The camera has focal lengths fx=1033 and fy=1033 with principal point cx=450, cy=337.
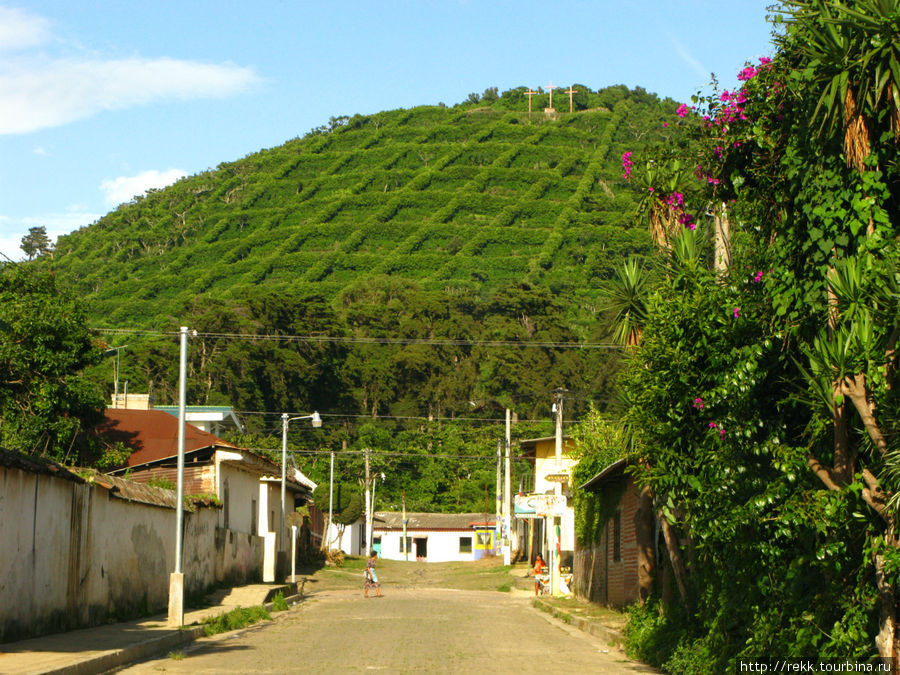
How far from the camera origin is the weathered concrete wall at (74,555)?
1436 cm

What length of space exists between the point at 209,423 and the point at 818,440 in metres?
38.2

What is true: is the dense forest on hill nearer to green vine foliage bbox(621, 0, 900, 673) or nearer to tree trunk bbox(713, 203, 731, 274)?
tree trunk bbox(713, 203, 731, 274)

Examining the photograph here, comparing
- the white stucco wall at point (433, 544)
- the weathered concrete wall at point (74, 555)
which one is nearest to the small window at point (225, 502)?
the weathered concrete wall at point (74, 555)

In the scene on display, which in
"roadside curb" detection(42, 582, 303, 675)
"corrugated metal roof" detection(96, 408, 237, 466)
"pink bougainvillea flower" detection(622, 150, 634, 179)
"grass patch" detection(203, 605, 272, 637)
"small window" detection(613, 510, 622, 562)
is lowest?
"grass patch" detection(203, 605, 272, 637)

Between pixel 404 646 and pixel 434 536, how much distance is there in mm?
71423

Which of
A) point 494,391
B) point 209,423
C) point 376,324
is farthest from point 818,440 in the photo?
point 376,324

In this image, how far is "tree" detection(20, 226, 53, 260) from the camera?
12219 cm

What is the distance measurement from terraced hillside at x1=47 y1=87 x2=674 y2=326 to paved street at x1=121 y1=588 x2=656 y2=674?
82205 mm

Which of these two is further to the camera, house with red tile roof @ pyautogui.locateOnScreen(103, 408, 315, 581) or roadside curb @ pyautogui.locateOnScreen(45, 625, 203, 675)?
house with red tile roof @ pyautogui.locateOnScreen(103, 408, 315, 581)

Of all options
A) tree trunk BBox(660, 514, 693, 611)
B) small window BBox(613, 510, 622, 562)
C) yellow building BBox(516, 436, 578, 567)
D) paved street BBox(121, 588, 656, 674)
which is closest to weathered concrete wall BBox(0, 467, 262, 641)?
paved street BBox(121, 588, 656, 674)

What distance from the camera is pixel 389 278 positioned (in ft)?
380

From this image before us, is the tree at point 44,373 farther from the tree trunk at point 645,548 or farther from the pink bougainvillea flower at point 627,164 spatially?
the pink bougainvillea flower at point 627,164

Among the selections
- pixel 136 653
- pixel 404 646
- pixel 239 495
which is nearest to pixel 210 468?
pixel 239 495

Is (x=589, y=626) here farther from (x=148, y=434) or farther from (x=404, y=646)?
(x=148, y=434)
